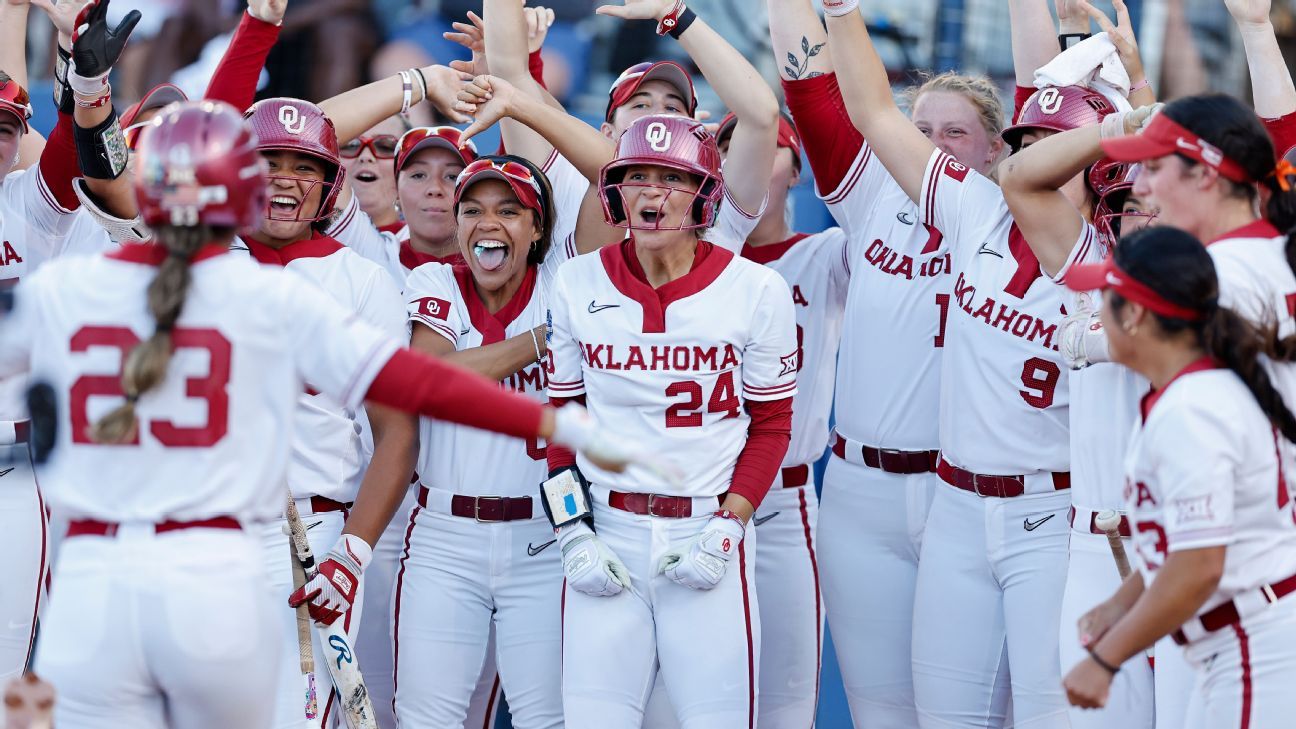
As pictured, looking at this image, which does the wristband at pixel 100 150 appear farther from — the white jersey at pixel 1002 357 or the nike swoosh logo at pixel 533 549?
the white jersey at pixel 1002 357

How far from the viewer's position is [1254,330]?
2.86 m

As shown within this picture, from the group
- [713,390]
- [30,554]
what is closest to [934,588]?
[713,390]

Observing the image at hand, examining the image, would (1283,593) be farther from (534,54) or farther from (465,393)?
(534,54)

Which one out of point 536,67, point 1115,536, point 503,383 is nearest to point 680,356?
point 503,383

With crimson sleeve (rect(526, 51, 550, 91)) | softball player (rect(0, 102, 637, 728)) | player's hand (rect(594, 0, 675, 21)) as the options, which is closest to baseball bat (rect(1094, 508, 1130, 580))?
softball player (rect(0, 102, 637, 728))

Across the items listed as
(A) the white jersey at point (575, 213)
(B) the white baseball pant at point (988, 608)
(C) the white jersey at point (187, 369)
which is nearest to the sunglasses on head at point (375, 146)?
(A) the white jersey at point (575, 213)

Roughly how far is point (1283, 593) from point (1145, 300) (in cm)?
64

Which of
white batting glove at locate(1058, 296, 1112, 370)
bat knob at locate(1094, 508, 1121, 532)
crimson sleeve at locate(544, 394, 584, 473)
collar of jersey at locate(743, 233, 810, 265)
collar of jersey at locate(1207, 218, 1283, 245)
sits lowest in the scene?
bat knob at locate(1094, 508, 1121, 532)

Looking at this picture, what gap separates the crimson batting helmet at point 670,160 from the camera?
4047 mm

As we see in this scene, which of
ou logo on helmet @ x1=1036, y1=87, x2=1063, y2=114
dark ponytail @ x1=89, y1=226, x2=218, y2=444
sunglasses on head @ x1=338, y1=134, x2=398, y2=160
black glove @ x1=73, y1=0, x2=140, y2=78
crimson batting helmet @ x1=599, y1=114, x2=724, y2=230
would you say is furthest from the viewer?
sunglasses on head @ x1=338, y1=134, x2=398, y2=160

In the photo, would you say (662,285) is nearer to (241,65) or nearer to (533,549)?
(533,549)

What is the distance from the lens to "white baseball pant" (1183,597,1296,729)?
2.80 m

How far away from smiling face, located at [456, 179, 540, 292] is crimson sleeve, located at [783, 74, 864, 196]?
37.4 inches

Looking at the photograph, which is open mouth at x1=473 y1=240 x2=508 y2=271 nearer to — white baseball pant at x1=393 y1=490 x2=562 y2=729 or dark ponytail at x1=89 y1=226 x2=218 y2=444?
white baseball pant at x1=393 y1=490 x2=562 y2=729
